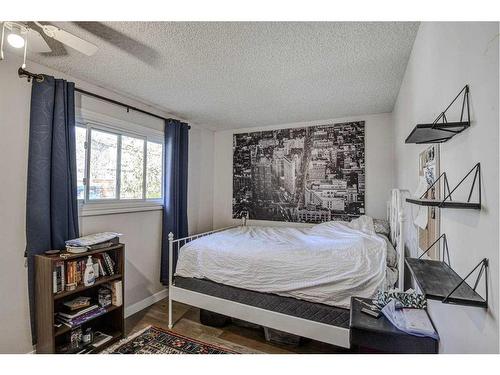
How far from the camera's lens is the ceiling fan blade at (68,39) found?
1.21 meters

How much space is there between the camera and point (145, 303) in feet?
9.25

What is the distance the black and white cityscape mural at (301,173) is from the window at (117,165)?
135 cm

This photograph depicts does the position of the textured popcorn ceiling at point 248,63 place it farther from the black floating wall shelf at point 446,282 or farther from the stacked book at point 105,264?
the stacked book at point 105,264

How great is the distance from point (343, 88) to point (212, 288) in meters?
2.25

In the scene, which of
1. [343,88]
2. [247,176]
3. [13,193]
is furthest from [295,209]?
[13,193]

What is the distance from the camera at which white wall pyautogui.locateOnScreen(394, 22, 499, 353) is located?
0.67 metres

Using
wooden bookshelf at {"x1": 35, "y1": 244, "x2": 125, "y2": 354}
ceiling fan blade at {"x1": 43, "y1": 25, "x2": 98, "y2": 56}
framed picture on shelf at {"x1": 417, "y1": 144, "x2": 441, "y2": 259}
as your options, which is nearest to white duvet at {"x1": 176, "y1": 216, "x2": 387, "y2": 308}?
framed picture on shelf at {"x1": 417, "y1": 144, "x2": 441, "y2": 259}

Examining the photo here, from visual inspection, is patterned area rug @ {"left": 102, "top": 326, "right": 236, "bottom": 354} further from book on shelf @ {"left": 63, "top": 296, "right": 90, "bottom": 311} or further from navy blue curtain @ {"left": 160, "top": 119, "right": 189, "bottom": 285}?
navy blue curtain @ {"left": 160, "top": 119, "right": 189, "bottom": 285}

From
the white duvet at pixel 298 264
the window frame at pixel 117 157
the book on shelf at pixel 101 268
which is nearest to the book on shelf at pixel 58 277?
the book on shelf at pixel 101 268

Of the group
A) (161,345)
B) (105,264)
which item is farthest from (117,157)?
(161,345)

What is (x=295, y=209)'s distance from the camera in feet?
11.7

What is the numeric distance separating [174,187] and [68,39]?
6.43 feet
